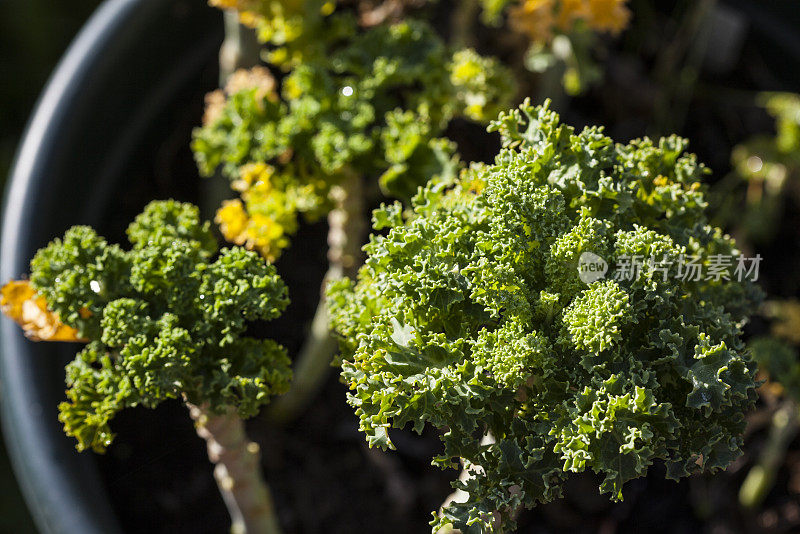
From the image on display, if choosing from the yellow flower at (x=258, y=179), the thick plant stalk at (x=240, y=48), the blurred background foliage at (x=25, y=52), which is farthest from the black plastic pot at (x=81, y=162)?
the blurred background foliage at (x=25, y=52)

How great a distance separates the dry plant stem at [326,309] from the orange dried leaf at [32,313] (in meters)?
0.47

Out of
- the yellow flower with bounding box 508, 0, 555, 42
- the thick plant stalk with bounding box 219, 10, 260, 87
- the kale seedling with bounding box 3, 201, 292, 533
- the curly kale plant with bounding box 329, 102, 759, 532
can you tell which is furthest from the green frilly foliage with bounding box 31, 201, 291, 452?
the yellow flower with bounding box 508, 0, 555, 42

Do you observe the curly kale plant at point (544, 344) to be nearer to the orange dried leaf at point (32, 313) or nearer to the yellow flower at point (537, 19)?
the orange dried leaf at point (32, 313)

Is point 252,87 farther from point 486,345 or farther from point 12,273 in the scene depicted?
point 486,345

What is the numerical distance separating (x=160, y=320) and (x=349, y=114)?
587mm

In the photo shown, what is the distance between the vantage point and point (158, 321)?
41.8 inches

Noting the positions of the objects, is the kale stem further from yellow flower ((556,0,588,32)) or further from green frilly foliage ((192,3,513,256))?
yellow flower ((556,0,588,32))

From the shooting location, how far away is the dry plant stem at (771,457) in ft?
5.62

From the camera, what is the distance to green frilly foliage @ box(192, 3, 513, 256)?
140cm

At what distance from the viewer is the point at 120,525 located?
61.4 inches

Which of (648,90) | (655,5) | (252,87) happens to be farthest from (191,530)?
(655,5)

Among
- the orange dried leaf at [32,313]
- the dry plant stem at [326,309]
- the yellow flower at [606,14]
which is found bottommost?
the dry plant stem at [326,309]

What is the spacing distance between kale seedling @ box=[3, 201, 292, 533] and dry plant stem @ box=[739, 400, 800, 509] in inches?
46.0

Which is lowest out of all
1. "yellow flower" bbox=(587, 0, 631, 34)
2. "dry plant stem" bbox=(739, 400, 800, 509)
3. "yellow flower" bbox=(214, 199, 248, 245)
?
"dry plant stem" bbox=(739, 400, 800, 509)
